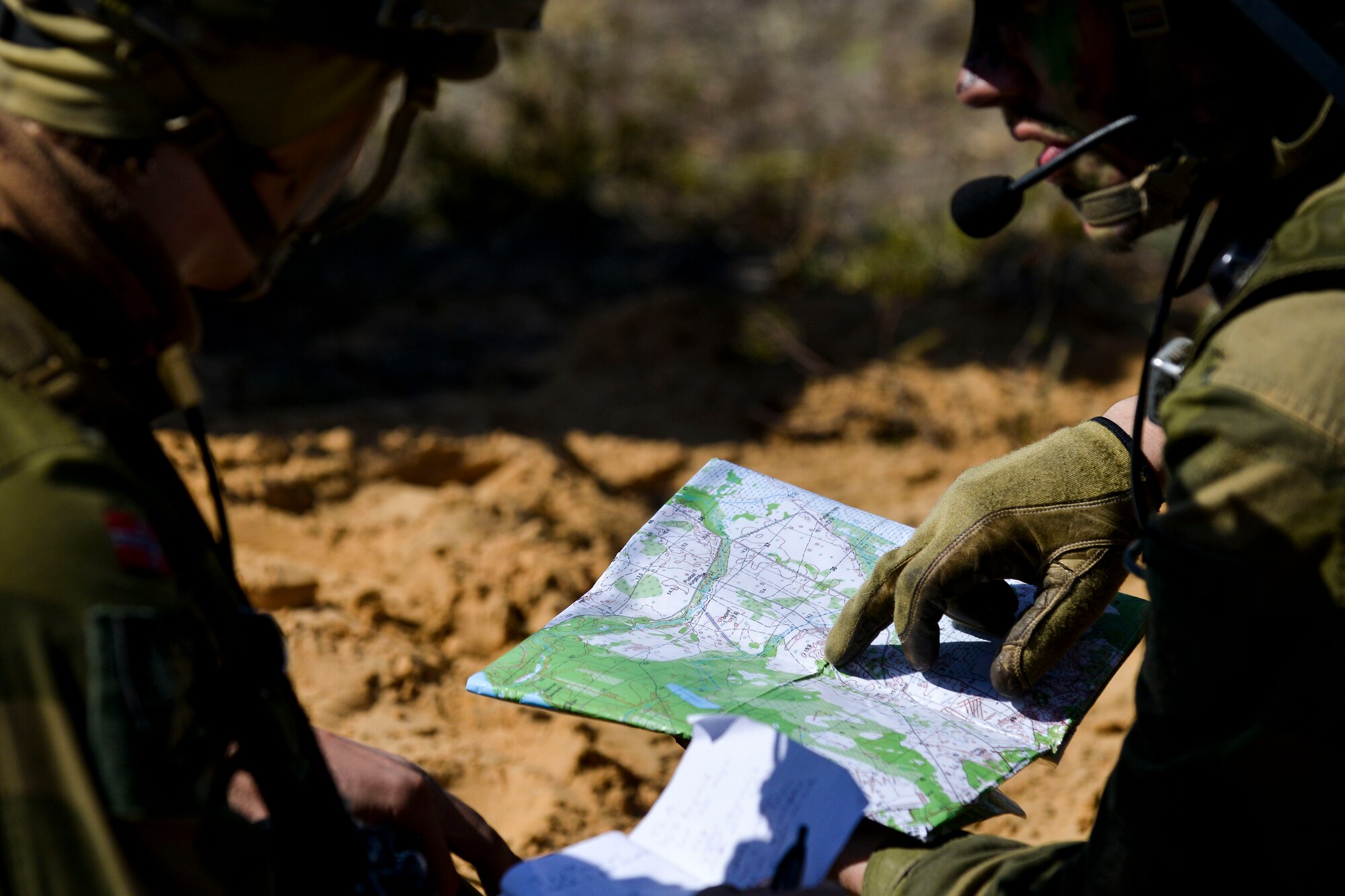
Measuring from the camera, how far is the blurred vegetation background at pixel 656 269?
194 inches

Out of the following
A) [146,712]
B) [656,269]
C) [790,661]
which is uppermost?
[146,712]

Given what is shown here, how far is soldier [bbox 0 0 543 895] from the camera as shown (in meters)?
1.02

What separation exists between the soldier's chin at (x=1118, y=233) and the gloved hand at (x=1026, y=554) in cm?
34

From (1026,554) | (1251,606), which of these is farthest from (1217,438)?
(1026,554)

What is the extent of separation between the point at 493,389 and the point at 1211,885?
3859 millimetres

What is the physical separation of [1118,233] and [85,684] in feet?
4.66

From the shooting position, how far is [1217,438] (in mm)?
1195

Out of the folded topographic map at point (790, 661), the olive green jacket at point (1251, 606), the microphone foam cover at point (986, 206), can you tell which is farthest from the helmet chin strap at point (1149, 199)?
the folded topographic map at point (790, 661)

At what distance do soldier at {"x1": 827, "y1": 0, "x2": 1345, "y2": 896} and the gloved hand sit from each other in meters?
0.01

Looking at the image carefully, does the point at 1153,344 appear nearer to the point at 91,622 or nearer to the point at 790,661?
the point at 790,661

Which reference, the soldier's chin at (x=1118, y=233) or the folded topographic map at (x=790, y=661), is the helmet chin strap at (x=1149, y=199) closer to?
the soldier's chin at (x=1118, y=233)

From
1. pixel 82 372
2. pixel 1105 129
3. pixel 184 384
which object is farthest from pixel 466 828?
pixel 1105 129

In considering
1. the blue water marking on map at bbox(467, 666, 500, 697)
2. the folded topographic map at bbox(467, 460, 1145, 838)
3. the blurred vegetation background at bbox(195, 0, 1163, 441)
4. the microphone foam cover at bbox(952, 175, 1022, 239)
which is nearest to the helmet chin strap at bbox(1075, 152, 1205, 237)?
the microphone foam cover at bbox(952, 175, 1022, 239)

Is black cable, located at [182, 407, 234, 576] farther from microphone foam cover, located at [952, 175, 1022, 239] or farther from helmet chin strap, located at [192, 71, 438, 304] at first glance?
microphone foam cover, located at [952, 175, 1022, 239]
